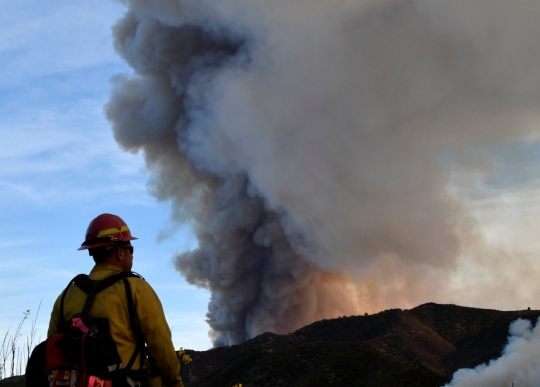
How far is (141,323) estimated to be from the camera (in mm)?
5395

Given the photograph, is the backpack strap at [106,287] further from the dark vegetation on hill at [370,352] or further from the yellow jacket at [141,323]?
the dark vegetation on hill at [370,352]

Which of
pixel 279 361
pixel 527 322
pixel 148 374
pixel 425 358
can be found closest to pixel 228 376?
pixel 279 361

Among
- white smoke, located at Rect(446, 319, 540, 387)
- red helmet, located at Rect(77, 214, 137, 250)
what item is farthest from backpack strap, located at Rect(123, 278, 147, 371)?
white smoke, located at Rect(446, 319, 540, 387)

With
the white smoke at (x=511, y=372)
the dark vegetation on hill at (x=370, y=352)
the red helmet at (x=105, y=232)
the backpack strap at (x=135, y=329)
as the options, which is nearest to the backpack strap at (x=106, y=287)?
the backpack strap at (x=135, y=329)

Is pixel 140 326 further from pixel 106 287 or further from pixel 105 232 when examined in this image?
pixel 105 232

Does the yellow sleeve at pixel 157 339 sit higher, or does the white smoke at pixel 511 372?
the white smoke at pixel 511 372

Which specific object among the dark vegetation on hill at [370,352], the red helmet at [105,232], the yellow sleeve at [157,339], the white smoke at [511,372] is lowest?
the yellow sleeve at [157,339]

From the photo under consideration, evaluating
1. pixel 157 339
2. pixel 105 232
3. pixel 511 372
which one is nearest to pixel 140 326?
pixel 157 339

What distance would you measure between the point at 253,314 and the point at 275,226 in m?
9.90

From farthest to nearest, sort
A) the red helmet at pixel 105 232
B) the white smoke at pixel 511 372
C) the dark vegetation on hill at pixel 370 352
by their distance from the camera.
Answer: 1. the dark vegetation on hill at pixel 370 352
2. the white smoke at pixel 511 372
3. the red helmet at pixel 105 232

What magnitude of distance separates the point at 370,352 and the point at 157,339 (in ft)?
131

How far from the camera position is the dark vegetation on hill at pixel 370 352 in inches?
1569

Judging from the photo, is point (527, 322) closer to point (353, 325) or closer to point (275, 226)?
A: point (353, 325)

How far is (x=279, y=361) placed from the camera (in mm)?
44188
